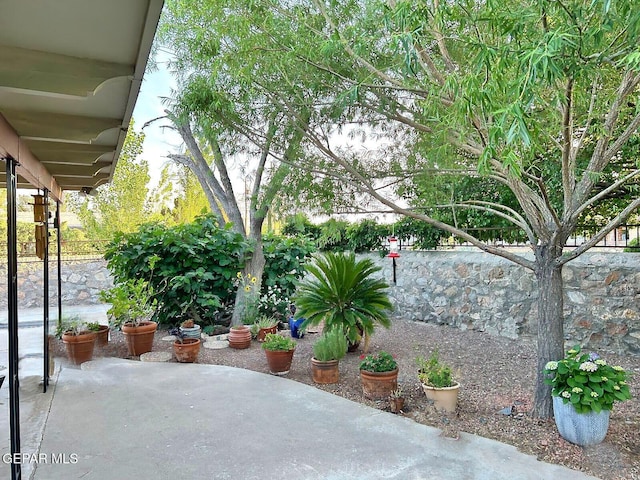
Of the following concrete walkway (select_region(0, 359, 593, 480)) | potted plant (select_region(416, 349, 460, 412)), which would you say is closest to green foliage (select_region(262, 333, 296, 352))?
concrete walkway (select_region(0, 359, 593, 480))

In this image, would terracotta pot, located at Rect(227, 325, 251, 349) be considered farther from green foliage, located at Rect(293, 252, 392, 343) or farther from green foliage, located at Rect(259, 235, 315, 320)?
green foliage, located at Rect(259, 235, 315, 320)

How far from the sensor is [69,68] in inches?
70.9

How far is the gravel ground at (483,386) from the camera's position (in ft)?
9.08

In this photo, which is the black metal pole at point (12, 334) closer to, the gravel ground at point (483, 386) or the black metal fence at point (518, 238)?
the gravel ground at point (483, 386)

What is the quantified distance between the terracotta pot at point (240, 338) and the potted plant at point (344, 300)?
105cm

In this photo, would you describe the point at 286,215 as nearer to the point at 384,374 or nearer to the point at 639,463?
the point at 384,374

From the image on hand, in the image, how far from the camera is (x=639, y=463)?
8.58ft

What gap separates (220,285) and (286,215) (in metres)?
2.43

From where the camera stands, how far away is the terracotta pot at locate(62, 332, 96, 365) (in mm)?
4984

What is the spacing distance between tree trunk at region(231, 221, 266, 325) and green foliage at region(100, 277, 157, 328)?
1.25 metres

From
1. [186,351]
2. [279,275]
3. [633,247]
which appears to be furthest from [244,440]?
[633,247]


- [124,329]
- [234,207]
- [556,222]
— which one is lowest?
[124,329]

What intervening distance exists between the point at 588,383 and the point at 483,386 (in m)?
1.33

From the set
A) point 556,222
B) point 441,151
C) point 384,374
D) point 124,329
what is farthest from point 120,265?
point 556,222
